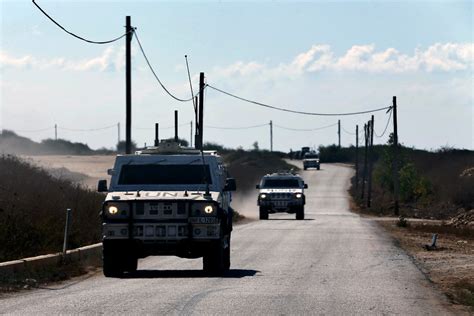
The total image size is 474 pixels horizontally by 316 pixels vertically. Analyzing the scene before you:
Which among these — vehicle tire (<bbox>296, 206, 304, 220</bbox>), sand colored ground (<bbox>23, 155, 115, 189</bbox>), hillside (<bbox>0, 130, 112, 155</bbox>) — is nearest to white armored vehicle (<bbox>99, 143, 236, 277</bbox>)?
vehicle tire (<bbox>296, 206, 304, 220</bbox>)

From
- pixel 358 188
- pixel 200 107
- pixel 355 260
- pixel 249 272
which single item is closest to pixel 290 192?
→ pixel 200 107

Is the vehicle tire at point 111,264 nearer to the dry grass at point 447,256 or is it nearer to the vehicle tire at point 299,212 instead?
the dry grass at point 447,256

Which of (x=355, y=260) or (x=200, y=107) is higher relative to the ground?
(x=200, y=107)

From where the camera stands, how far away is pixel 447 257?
27.7m

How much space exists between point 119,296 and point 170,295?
770mm

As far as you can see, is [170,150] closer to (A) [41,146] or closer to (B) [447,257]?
(B) [447,257]

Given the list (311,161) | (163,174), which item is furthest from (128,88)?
(311,161)

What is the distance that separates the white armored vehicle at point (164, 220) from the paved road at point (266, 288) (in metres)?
0.48

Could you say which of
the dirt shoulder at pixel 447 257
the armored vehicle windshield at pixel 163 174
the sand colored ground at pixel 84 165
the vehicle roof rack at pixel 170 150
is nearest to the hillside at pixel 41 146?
the sand colored ground at pixel 84 165

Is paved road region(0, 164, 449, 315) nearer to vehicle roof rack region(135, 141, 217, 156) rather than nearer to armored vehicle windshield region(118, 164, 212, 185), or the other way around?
armored vehicle windshield region(118, 164, 212, 185)

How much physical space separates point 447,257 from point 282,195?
1041 inches

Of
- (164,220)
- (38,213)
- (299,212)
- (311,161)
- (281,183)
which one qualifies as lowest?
(299,212)

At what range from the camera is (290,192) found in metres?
53.9

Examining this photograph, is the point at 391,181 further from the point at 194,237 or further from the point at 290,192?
the point at 194,237
